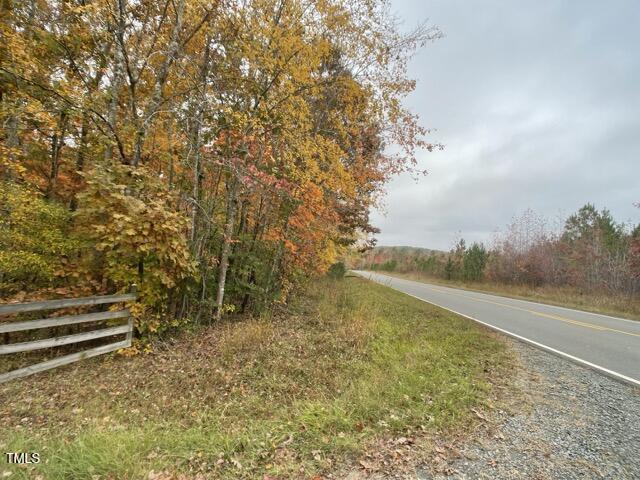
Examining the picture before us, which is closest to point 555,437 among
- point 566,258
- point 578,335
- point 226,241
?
point 578,335

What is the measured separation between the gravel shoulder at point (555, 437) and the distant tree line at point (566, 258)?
1927cm

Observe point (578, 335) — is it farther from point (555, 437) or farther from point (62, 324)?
point (62, 324)

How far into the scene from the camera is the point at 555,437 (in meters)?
2.96

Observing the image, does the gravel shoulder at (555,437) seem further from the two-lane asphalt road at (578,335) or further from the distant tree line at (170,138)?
the distant tree line at (170,138)

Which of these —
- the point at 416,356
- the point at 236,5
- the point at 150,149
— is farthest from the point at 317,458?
the point at 236,5

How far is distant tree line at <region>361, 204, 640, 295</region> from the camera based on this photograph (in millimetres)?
17375

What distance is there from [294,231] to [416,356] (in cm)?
483

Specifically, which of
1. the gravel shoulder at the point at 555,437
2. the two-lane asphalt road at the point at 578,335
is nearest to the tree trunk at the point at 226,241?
the gravel shoulder at the point at 555,437

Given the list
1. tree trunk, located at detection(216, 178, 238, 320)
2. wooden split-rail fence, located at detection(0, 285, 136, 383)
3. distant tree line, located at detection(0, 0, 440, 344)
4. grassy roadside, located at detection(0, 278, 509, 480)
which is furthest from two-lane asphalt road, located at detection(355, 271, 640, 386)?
wooden split-rail fence, located at detection(0, 285, 136, 383)

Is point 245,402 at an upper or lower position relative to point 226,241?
lower

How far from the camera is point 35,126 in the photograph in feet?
17.1

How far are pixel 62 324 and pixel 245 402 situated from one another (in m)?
3.07

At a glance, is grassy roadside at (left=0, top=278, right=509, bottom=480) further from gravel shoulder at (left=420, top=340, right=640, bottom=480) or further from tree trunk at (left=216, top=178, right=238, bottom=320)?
tree trunk at (left=216, top=178, right=238, bottom=320)

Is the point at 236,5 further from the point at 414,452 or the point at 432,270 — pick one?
the point at 432,270
